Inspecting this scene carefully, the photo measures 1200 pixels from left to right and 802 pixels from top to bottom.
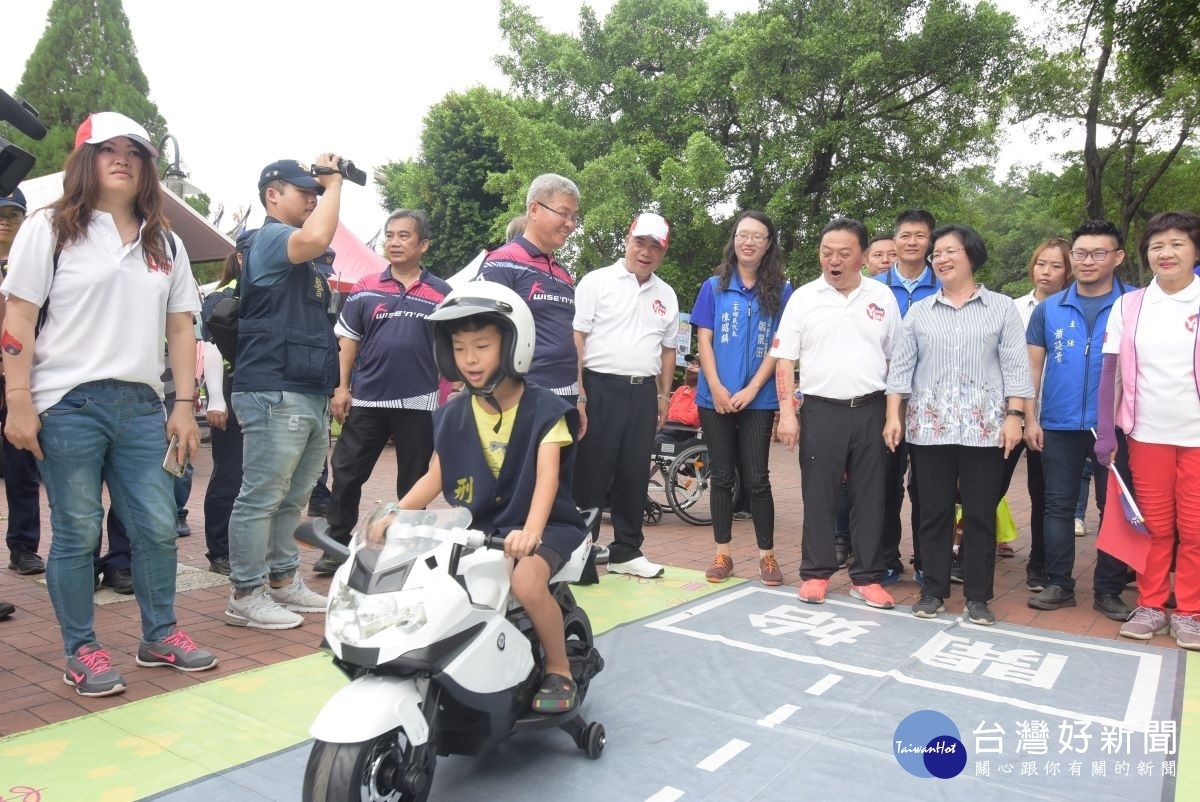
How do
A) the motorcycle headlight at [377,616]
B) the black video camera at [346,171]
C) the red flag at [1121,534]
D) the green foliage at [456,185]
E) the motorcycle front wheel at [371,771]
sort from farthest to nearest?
the green foliage at [456,185] < the red flag at [1121,534] < the black video camera at [346,171] < the motorcycle headlight at [377,616] < the motorcycle front wheel at [371,771]

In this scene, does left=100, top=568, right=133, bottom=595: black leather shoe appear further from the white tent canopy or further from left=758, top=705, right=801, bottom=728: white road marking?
the white tent canopy

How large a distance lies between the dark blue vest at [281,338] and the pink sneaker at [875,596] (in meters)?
2.91

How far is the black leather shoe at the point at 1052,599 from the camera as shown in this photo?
183 inches

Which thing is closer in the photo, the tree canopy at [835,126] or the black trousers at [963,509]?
the black trousers at [963,509]

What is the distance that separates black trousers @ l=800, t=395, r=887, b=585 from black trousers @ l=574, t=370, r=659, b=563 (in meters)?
0.93

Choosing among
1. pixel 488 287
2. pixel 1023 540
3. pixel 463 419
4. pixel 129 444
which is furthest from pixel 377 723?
pixel 1023 540

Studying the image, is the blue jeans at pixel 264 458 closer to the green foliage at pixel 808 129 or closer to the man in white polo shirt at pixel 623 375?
the man in white polo shirt at pixel 623 375

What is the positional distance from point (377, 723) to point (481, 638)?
0.38 m

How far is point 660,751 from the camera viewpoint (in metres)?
2.85

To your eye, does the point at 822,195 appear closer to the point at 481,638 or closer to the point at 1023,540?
the point at 1023,540

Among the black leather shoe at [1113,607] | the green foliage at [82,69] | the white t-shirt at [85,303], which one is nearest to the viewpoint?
the white t-shirt at [85,303]

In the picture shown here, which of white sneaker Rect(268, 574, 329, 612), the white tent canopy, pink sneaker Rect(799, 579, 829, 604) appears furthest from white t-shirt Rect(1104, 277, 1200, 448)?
the white tent canopy

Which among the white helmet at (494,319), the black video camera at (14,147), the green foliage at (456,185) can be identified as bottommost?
the white helmet at (494,319)

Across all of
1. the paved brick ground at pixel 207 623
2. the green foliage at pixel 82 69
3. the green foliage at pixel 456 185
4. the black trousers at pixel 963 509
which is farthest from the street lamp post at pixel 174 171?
the green foliage at pixel 82 69
